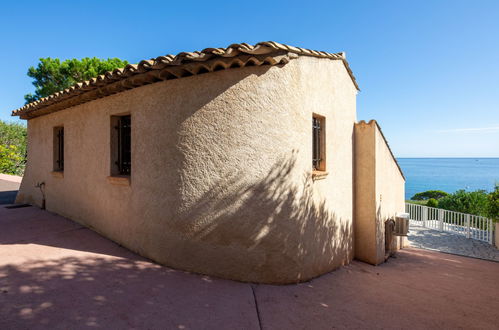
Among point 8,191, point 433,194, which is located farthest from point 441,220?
point 433,194

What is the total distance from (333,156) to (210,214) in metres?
3.07

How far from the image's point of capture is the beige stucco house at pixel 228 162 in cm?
413

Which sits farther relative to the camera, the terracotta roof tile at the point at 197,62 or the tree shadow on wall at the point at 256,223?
the tree shadow on wall at the point at 256,223

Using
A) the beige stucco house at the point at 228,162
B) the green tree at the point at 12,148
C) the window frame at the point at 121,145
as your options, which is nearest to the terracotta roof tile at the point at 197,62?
the beige stucco house at the point at 228,162

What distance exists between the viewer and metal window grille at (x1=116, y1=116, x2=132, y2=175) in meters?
5.73

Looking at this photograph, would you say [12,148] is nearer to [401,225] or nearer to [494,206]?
[401,225]

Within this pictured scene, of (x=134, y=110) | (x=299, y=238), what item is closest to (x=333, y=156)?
(x=299, y=238)

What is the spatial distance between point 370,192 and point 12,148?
25692 millimetres

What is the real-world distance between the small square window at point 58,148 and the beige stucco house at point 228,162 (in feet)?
9.51

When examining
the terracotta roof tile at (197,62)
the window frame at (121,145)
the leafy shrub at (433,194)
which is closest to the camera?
the terracotta roof tile at (197,62)

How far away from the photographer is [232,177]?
4125mm

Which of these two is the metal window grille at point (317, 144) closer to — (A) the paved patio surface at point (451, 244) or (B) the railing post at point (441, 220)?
(A) the paved patio surface at point (451, 244)

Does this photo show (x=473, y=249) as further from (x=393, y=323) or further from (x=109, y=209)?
(x=109, y=209)

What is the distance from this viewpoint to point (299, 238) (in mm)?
4406
